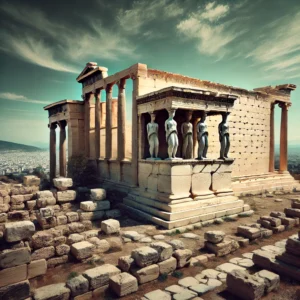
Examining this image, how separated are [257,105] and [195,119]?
18.7ft

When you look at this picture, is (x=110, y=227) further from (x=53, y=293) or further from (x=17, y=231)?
(x=53, y=293)

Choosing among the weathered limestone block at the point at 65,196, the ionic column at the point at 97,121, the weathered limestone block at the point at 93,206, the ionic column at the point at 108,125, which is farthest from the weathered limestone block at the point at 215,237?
the ionic column at the point at 97,121

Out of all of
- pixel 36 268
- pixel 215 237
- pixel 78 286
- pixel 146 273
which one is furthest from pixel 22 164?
pixel 146 273

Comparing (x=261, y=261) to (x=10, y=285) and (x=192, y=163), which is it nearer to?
(x=192, y=163)

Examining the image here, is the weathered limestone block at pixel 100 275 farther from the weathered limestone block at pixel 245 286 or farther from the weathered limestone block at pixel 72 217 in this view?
the weathered limestone block at pixel 72 217

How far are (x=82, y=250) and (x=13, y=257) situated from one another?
5.21 feet

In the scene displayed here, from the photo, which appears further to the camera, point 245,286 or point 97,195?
point 97,195

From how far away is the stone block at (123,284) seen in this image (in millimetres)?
4421

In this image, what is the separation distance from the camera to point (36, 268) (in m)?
5.02

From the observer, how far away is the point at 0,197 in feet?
30.4

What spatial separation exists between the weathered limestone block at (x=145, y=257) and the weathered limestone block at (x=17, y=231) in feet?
6.93

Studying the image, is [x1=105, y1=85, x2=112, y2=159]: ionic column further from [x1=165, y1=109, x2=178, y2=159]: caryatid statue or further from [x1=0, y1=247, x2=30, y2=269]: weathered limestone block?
[x1=0, y1=247, x2=30, y2=269]: weathered limestone block

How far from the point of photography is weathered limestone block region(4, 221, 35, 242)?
4758mm

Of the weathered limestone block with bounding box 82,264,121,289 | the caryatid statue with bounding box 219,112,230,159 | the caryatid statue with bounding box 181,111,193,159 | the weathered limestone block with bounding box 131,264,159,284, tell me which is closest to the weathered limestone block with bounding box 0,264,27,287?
the weathered limestone block with bounding box 82,264,121,289
